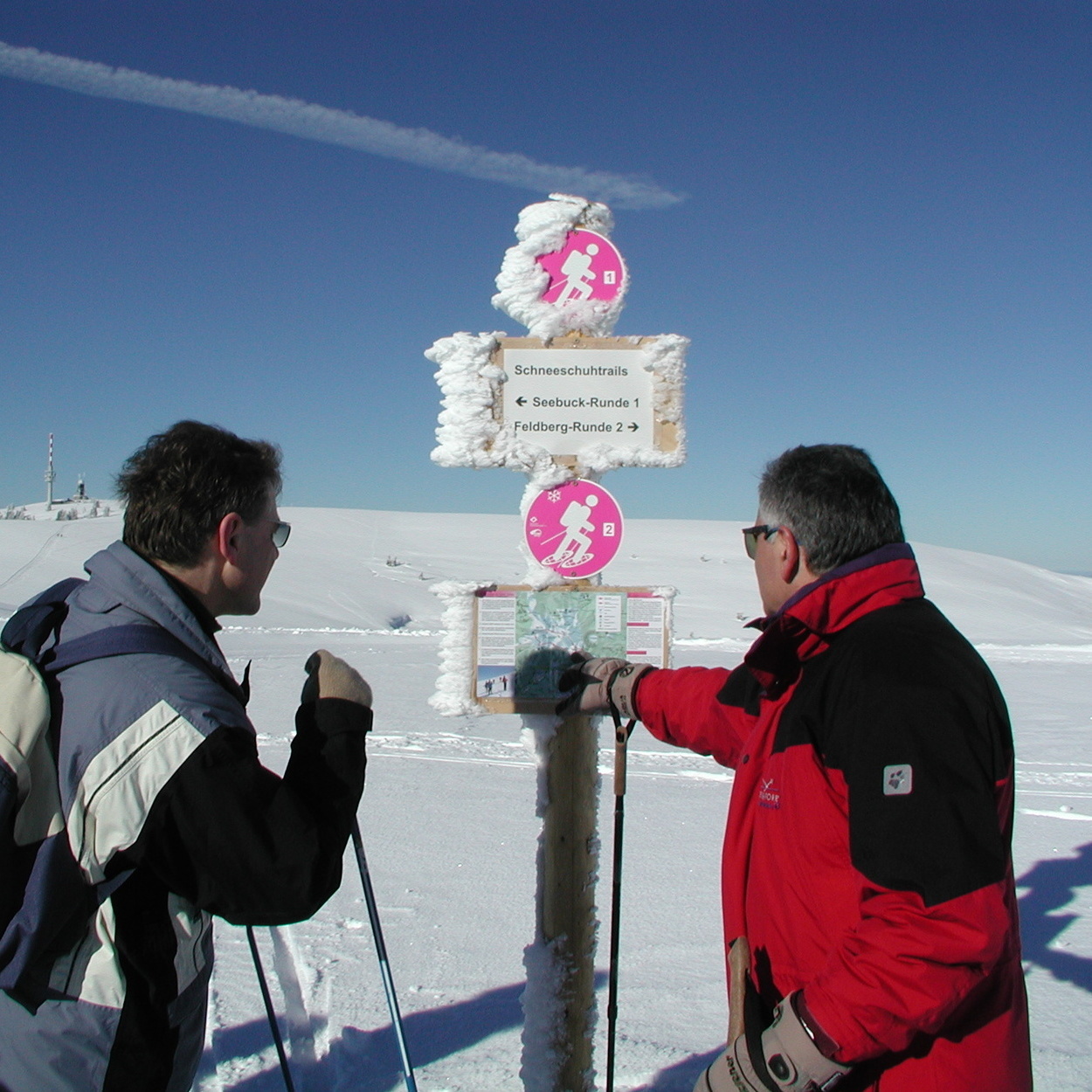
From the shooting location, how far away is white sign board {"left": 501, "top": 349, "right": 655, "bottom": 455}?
2.57 metres

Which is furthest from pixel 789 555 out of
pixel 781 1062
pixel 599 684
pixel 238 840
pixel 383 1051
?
pixel 383 1051

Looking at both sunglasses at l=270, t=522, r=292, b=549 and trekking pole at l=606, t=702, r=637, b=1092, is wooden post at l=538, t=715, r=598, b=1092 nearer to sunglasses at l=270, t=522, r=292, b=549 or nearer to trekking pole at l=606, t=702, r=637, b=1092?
trekking pole at l=606, t=702, r=637, b=1092

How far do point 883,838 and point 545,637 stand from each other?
1320mm

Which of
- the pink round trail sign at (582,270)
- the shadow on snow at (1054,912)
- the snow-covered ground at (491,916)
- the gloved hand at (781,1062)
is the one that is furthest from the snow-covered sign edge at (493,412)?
the shadow on snow at (1054,912)

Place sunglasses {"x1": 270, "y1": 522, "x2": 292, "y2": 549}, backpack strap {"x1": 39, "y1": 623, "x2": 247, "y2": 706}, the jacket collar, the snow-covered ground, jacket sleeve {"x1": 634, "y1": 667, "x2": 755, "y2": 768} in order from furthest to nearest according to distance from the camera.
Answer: the snow-covered ground, jacket sleeve {"x1": 634, "y1": 667, "x2": 755, "y2": 768}, sunglasses {"x1": 270, "y1": 522, "x2": 292, "y2": 549}, the jacket collar, backpack strap {"x1": 39, "y1": 623, "x2": 247, "y2": 706}

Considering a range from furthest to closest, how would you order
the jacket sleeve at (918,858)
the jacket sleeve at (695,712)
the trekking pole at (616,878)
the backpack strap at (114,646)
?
the trekking pole at (616,878)
the jacket sleeve at (695,712)
the backpack strap at (114,646)
the jacket sleeve at (918,858)

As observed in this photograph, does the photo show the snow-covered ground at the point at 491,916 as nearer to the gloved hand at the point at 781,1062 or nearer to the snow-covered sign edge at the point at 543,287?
the gloved hand at the point at 781,1062

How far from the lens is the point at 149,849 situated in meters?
1.42

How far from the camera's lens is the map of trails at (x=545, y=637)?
2.57 m

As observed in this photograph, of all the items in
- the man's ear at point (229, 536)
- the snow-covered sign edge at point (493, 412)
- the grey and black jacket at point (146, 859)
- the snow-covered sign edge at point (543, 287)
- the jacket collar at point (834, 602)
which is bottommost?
the grey and black jacket at point (146, 859)

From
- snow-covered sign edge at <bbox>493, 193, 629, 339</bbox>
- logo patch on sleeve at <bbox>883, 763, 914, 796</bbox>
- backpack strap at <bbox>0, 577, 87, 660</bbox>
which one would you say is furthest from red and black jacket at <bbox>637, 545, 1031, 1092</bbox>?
backpack strap at <bbox>0, 577, 87, 660</bbox>

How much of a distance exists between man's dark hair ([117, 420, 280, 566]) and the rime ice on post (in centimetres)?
84

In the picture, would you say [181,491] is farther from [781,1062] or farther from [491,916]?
[491,916]

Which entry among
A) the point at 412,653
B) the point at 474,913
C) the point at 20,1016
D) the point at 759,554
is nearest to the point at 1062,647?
the point at 412,653
